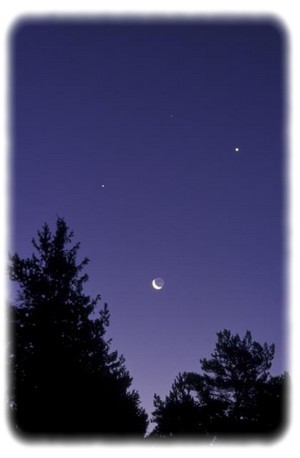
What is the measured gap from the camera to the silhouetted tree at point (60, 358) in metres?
12.1

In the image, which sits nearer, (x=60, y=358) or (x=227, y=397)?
(x=60, y=358)

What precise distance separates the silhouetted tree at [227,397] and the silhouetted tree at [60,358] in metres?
7.75

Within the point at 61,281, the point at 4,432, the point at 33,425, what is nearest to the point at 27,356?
the point at 33,425

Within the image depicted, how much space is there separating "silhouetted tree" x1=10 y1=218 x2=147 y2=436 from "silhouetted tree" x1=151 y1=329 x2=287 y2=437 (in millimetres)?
7747

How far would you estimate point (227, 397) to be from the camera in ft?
77.2

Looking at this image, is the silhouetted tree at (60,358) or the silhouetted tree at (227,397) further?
the silhouetted tree at (227,397)

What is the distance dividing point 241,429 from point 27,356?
13973 mm

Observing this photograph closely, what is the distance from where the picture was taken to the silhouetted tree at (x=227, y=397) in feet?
71.1

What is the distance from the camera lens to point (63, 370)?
12.5 metres

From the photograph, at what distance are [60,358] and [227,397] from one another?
45.7ft

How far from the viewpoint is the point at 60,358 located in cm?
1266

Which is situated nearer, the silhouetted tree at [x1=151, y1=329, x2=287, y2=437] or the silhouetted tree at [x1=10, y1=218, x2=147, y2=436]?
the silhouetted tree at [x1=10, y1=218, x2=147, y2=436]

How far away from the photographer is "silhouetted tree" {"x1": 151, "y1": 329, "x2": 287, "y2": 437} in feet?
71.1
